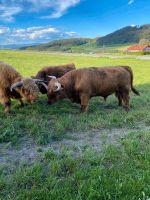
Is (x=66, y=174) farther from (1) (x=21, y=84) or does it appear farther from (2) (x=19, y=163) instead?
(1) (x=21, y=84)

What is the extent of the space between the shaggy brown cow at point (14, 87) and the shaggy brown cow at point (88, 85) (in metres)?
0.93

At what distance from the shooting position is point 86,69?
1310 cm

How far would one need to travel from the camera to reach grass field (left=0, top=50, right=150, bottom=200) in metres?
5.89

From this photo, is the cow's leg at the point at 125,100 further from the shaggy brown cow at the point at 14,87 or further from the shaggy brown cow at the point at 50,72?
the shaggy brown cow at the point at 50,72

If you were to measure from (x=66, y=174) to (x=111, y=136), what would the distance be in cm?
285

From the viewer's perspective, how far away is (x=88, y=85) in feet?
41.7

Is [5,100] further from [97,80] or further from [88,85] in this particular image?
[97,80]

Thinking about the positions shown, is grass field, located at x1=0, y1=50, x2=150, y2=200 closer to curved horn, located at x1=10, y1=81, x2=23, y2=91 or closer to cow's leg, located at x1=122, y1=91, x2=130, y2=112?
curved horn, located at x1=10, y1=81, x2=23, y2=91

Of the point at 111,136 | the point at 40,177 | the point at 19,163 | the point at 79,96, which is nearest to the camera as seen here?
the point at 40,177

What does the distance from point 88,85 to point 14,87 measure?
2631 mm

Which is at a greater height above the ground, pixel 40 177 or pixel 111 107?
pixel 40 177

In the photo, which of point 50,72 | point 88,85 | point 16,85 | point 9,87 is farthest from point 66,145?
point 50,72

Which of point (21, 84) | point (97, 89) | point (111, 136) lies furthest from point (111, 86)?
point (111, 136)

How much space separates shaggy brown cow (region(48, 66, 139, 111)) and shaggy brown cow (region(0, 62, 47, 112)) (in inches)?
36.6
